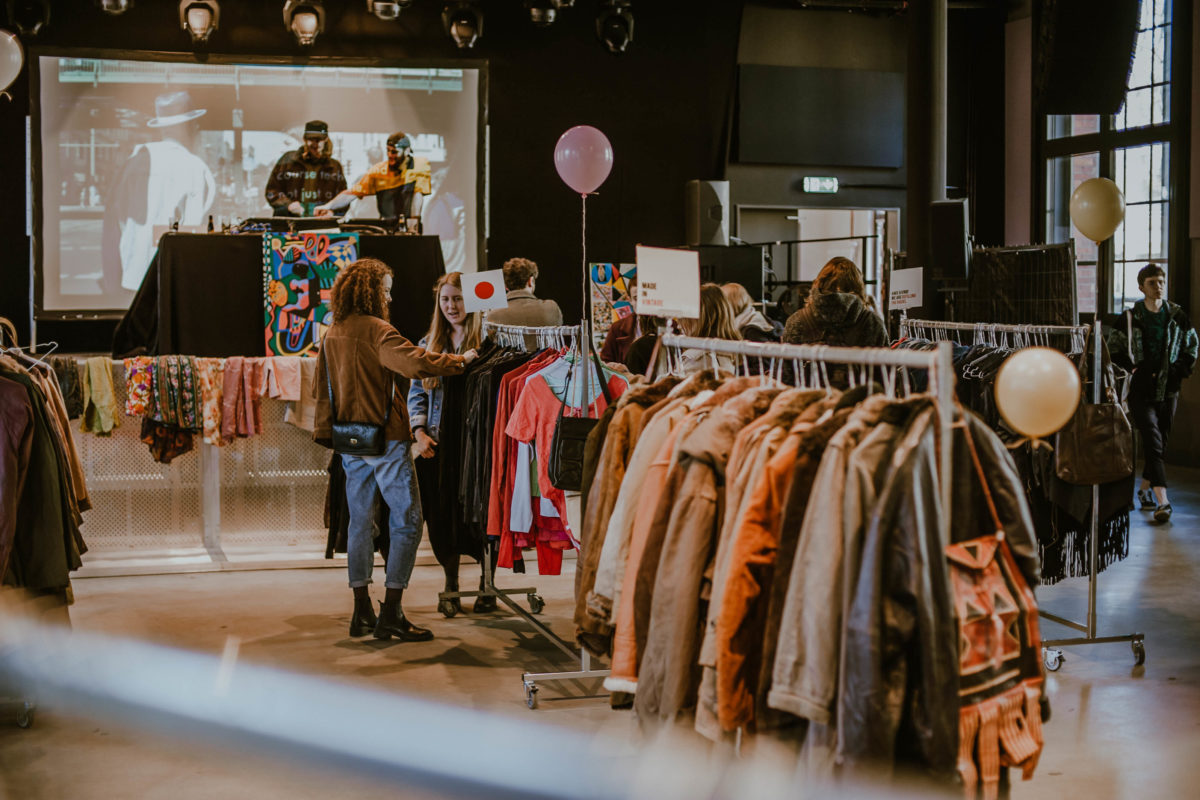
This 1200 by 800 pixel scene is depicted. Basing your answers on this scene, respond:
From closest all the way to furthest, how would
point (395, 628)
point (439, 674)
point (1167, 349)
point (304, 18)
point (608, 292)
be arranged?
point (439, 674)
point (395, 628)
point (1167, 349)
point (304, 18)
point (608, 292)

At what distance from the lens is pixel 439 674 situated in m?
4.46

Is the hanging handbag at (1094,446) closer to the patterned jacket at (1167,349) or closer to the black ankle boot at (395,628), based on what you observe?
the black ankle boot at (395,628)

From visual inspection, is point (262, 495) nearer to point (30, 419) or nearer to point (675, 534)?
point (30, 419)

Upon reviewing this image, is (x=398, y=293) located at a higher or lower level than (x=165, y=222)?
lower

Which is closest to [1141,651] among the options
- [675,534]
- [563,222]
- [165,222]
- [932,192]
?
[675,534]

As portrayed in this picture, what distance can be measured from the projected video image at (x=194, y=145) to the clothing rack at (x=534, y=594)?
5.07 metres

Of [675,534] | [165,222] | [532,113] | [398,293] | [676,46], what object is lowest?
[675,534]

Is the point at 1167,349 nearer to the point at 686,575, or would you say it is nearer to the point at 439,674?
the point at 439,674

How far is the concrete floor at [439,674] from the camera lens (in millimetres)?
3432

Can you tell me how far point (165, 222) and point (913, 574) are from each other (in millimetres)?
9401

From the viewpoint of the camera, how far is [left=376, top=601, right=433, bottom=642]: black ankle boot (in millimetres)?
4887

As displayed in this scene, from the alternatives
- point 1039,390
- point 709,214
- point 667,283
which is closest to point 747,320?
point 667,283

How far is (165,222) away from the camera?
10.2m

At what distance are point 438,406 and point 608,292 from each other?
593cm
